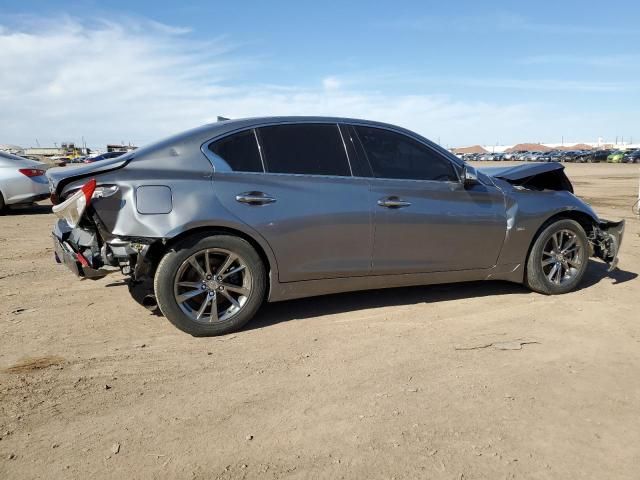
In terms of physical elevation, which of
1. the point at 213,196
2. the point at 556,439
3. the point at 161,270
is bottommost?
the point at 556,439

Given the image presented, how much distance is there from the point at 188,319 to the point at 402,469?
2.06 meters

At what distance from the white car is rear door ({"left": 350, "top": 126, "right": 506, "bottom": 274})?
29.5ft

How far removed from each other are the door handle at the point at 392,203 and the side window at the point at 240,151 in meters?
1.02

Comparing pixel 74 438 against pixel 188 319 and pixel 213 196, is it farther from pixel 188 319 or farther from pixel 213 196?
pixel 213 196

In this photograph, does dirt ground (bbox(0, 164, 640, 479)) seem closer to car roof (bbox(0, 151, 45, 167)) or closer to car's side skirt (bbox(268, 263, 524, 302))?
car's side skirt (bbox(268, 263, 524, 302))

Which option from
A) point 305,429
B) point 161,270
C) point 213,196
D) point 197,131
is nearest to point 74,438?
point 305,429

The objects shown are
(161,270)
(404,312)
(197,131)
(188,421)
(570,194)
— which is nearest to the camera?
(188,421)

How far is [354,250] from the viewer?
4309 millimetres

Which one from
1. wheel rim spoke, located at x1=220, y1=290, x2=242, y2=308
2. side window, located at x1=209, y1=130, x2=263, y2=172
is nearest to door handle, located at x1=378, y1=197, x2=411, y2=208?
side window, located at x1=209, y1=130, x2=263, y2=172

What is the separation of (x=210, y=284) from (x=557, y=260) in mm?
3310

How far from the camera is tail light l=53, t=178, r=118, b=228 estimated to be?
12.2 feet

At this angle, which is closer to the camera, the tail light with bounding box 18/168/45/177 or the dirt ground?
the dirt ground

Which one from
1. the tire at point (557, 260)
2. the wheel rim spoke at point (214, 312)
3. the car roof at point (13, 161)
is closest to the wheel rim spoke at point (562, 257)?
the tire at point (557, 260)

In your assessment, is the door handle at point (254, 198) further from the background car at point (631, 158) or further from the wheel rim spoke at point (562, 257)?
the background car at point (631, 158)
